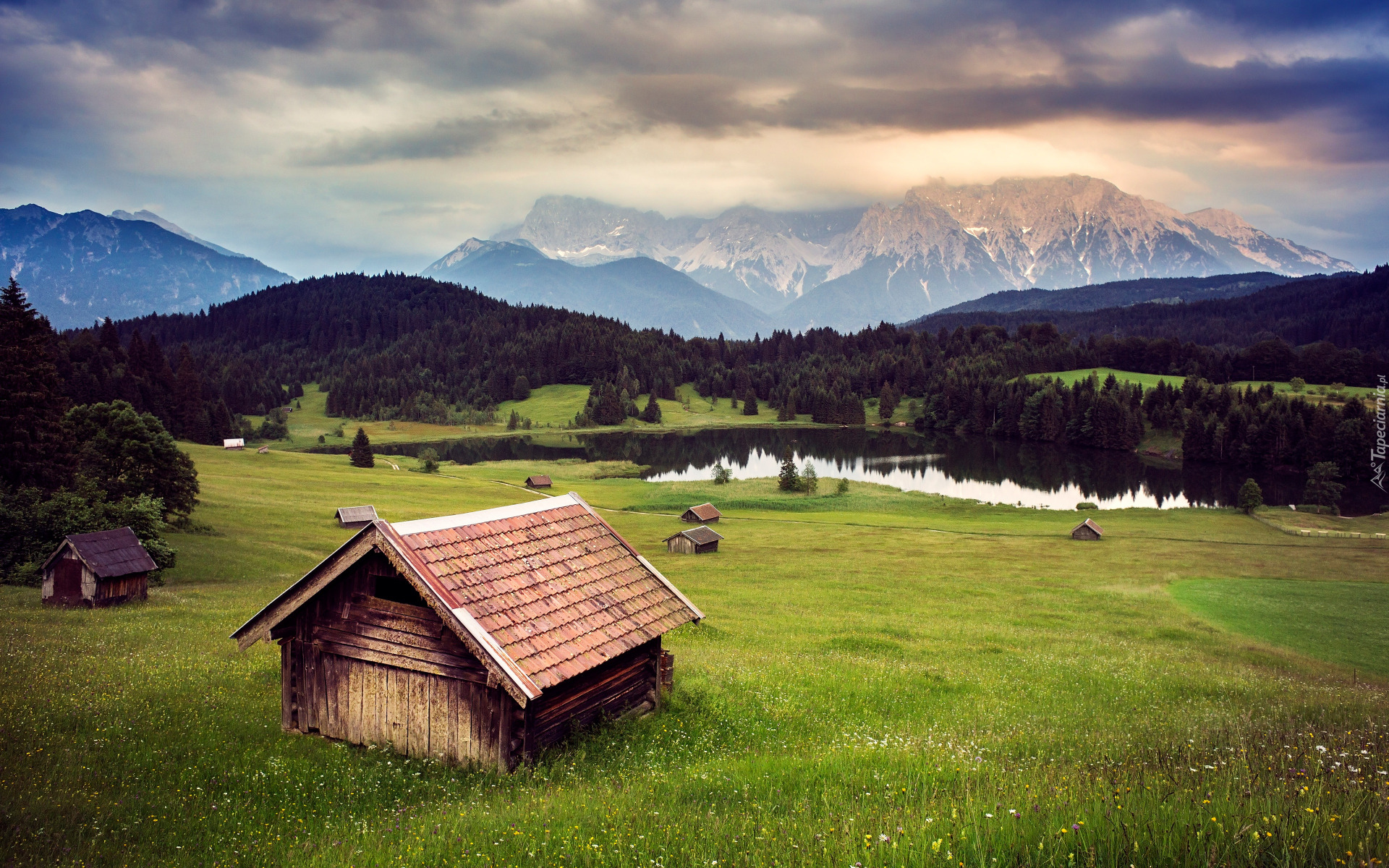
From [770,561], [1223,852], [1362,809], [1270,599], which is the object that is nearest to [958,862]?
[1223,852]

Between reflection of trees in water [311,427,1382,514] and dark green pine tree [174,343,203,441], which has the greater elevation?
dark green pine tree [174,343,203,441]

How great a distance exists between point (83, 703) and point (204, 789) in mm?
6119

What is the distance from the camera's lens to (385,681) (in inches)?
532

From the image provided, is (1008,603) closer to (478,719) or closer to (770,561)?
(770,561)

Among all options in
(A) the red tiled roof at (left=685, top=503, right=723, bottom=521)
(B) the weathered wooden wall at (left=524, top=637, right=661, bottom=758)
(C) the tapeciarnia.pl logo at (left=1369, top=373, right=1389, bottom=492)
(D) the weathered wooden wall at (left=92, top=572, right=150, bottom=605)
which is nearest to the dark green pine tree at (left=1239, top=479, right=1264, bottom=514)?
(C) the tapeciarnia.pl logo at (left=1369, top=373, right=1389, bottom=492)

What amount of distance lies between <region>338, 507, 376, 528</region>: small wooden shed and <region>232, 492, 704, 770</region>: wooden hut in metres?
52.4

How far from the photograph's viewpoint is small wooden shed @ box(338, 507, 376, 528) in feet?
206

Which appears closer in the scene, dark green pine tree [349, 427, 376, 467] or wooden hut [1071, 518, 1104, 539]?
wooden hut [1071, 518, 1104, 539]

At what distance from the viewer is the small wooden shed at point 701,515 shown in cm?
7375

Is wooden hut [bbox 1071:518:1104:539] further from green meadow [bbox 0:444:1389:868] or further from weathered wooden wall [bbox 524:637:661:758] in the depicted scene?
weathered wooden wall [bbox 524:637:661:758]

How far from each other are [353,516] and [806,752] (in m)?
59.1

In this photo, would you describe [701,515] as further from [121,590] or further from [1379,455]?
[1379,455]

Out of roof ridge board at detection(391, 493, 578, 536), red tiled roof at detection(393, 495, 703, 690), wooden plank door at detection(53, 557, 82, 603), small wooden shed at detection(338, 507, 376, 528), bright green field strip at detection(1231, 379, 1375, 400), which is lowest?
small wooden shed at detection(338, 507, 376, 528)

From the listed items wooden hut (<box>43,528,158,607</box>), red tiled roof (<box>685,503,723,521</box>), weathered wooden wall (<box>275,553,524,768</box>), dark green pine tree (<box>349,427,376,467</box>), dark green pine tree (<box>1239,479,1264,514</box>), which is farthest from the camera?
dark green pine tree (<box>349,427,376,467</box>)
